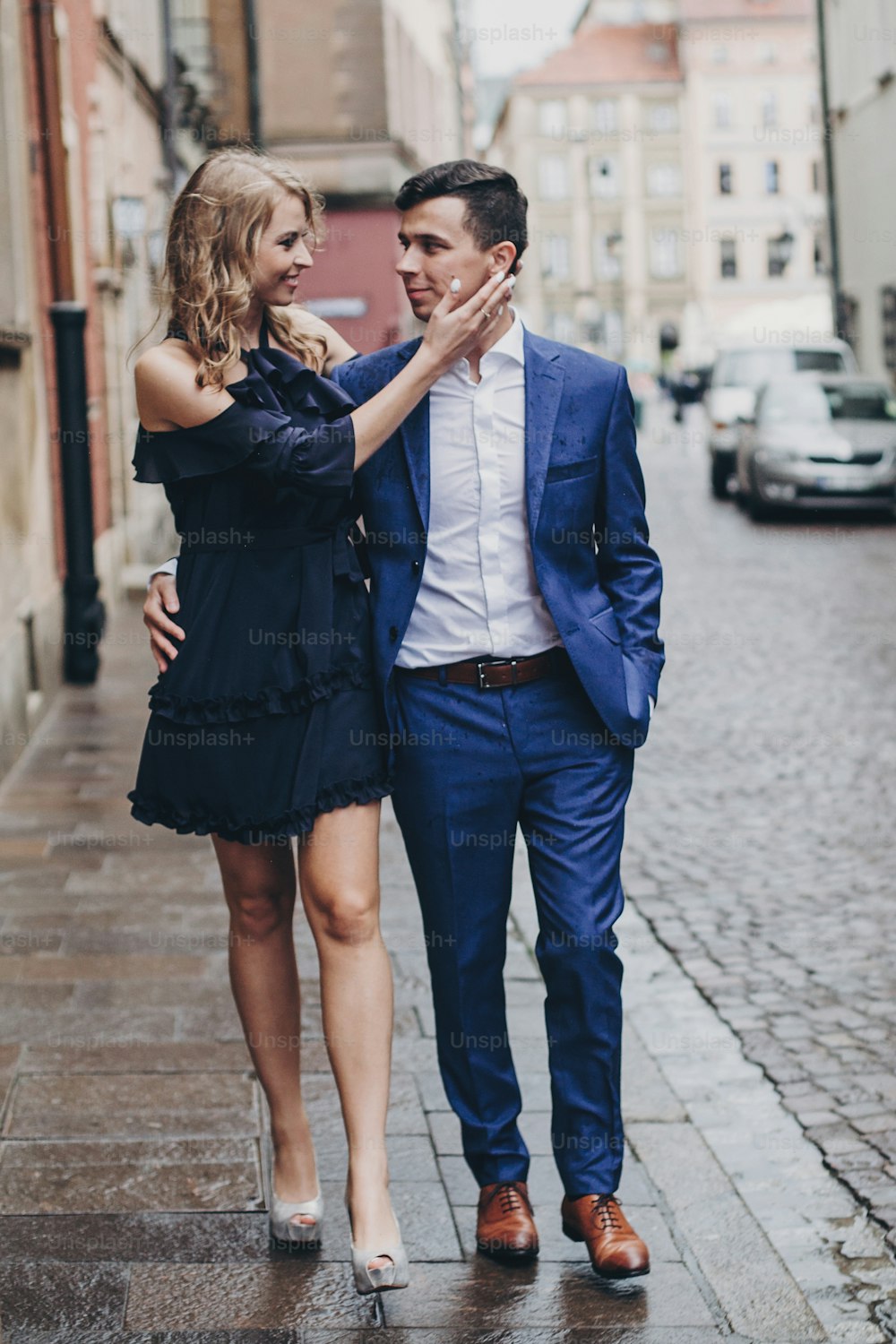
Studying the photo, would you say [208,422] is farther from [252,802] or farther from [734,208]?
[734,208]

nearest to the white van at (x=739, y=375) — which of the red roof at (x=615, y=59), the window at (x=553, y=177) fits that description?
the window at (x=553, y=177)

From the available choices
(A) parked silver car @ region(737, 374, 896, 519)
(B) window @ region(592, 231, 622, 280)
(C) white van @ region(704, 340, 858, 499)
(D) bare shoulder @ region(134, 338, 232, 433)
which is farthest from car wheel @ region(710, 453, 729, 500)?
(B) window @ region(592, 231, 622, 280)

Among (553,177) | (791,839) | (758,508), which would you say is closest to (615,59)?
(553,177)

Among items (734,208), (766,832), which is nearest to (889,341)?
(766,832)

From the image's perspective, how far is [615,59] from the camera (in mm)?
96062

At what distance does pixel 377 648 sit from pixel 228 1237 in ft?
3.77

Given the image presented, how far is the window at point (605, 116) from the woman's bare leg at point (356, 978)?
9497 cm

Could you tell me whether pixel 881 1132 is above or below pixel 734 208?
below

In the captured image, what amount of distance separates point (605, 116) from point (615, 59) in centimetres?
269

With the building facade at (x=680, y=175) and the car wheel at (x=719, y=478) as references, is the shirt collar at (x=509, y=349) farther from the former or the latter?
the building facade at (x=680, y=175)

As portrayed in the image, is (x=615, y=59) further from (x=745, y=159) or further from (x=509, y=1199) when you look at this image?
(x=509, y=1199)

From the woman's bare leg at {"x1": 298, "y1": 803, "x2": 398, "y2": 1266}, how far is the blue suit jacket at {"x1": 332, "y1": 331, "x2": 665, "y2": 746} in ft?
0.77

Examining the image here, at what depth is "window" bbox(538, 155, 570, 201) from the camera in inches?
3775

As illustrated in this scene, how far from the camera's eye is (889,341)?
96.4ft
